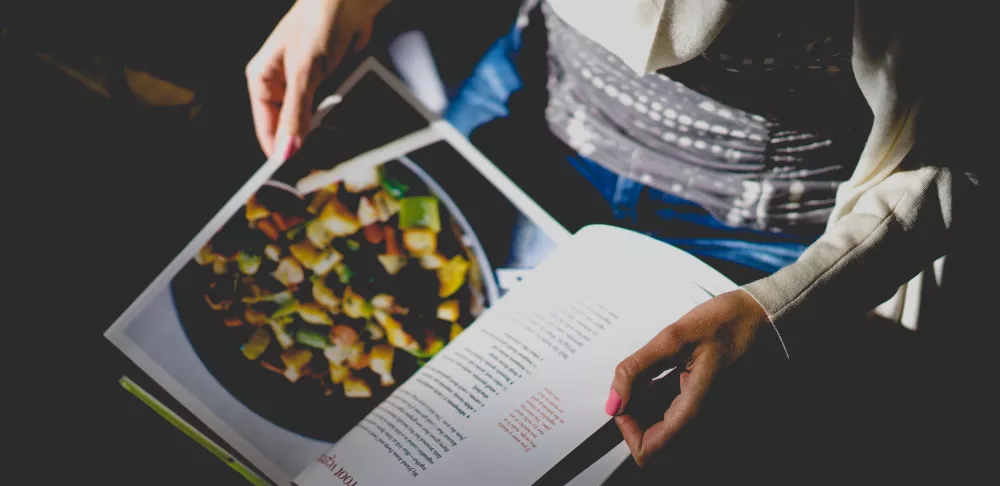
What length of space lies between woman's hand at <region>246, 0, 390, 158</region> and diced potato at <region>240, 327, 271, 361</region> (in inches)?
8.6

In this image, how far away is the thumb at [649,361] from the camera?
1.70ft

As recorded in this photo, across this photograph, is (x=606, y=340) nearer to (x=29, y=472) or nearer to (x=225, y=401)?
(x=225, y=401)

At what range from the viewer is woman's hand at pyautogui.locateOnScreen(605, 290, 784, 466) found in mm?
518

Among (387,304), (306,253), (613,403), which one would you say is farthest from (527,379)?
(306,253)

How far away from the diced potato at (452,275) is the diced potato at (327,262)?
0.12m

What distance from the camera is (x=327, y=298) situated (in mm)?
741

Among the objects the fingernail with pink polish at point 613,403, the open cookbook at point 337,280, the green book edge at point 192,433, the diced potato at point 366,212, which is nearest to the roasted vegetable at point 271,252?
the open cookbook at point 337,280

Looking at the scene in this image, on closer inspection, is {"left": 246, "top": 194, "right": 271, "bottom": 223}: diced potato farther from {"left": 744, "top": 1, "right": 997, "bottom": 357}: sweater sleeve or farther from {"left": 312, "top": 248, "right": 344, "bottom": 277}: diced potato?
{"left": 744, "top": 1, "right": 997, "bottom": 357}: sweater sleeve

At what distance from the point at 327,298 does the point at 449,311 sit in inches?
5.5

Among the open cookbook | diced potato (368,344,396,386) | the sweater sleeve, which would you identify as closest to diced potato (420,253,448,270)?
the open cookbook

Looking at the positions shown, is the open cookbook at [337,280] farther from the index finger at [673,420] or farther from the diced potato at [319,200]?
the index finger at [673,420]

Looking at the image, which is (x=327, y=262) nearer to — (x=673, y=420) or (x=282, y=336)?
(x=282, y=336)

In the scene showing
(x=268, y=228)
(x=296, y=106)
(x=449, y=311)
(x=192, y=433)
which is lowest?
(x=192, y=433)

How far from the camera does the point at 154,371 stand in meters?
0.74
